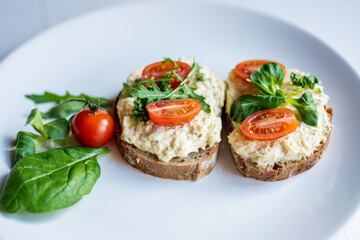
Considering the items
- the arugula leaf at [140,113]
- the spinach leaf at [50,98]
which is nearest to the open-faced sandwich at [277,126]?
the arugula leaf at [140,113]

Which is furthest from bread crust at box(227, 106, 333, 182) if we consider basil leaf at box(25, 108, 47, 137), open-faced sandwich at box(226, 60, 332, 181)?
basil leaf at box(25, 108, 47, 137)

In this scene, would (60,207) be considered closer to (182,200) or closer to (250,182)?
(182,200)

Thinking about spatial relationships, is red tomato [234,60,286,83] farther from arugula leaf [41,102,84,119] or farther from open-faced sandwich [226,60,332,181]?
arugula leaf [41,102,84,119]

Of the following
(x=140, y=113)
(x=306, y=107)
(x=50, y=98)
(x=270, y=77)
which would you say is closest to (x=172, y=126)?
(x=140, y=113)

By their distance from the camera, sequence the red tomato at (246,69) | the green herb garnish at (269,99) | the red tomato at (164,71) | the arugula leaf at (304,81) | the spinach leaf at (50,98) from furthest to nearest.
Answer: the spinach leaf at (50,98), the red tomato at (246,69), the red tomato at (164,71), the arugula leaf at (304,81), the green herb garnish at (269,99)

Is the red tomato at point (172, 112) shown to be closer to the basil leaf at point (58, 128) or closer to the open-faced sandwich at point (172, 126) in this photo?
the open-faced sandwich at point (172, 126)
